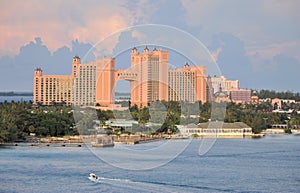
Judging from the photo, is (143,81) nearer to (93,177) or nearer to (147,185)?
(93,177)

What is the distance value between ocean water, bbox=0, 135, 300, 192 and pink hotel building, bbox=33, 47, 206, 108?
4.71 meters

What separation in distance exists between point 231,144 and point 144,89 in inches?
186

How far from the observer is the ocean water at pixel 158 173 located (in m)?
7.43

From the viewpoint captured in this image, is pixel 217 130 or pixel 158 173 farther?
pixel 217 130

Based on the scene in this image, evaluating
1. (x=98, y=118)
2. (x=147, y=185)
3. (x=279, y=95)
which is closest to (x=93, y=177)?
(x=147, y=185)

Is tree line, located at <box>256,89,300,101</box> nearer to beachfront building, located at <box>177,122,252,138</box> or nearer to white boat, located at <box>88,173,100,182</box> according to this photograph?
beachfront building, located at <box>177,122,252,138</box>

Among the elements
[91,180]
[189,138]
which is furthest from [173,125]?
[91,180]

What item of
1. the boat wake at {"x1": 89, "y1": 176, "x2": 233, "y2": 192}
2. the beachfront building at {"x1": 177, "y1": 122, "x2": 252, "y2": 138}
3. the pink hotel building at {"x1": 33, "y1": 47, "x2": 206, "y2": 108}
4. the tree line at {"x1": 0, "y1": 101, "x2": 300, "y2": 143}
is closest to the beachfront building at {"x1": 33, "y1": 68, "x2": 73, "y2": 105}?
the pink hotel building at {"x1": 33, "y1": 47, "x2": 206, "y2": 108}

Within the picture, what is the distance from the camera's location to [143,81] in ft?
56.5

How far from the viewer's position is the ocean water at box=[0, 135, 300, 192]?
7429 millimetres

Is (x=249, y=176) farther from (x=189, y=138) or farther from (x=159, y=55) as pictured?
(x=159, y=55)

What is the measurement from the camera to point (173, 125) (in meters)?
15.9

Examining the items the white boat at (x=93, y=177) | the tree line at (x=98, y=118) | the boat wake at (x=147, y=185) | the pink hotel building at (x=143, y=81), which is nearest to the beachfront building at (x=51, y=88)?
the pink hotel building at (x=143, y=81)

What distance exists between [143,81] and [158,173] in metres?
8.81
